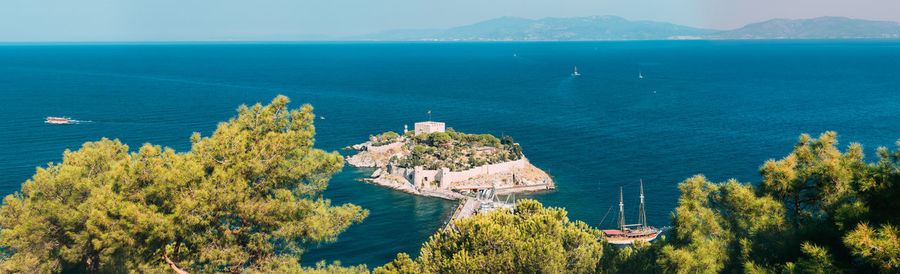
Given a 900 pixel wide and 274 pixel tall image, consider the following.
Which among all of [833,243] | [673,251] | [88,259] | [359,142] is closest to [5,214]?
[88,259]

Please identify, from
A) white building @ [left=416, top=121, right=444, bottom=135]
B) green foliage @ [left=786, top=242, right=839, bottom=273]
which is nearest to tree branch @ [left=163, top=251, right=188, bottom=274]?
green foliage @ [left=786, top=242, right=839, bottom=273]

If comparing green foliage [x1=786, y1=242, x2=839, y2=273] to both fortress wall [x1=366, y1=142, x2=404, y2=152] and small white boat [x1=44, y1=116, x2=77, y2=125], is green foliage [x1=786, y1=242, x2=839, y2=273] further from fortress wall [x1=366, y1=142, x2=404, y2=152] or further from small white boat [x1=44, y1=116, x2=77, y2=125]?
small white boat [x1=44, y1=116, x2=77, y2=125]

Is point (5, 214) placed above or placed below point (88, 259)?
above

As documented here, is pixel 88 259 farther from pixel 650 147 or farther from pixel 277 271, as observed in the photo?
pixel 650 147

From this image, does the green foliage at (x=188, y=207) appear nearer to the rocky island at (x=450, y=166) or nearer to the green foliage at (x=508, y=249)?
the green foliage at (x=508, y=249)

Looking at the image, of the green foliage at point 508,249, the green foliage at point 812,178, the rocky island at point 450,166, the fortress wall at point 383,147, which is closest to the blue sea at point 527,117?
the rocky island at point 450,166

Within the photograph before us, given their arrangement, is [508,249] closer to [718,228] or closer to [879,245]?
[718,228]
